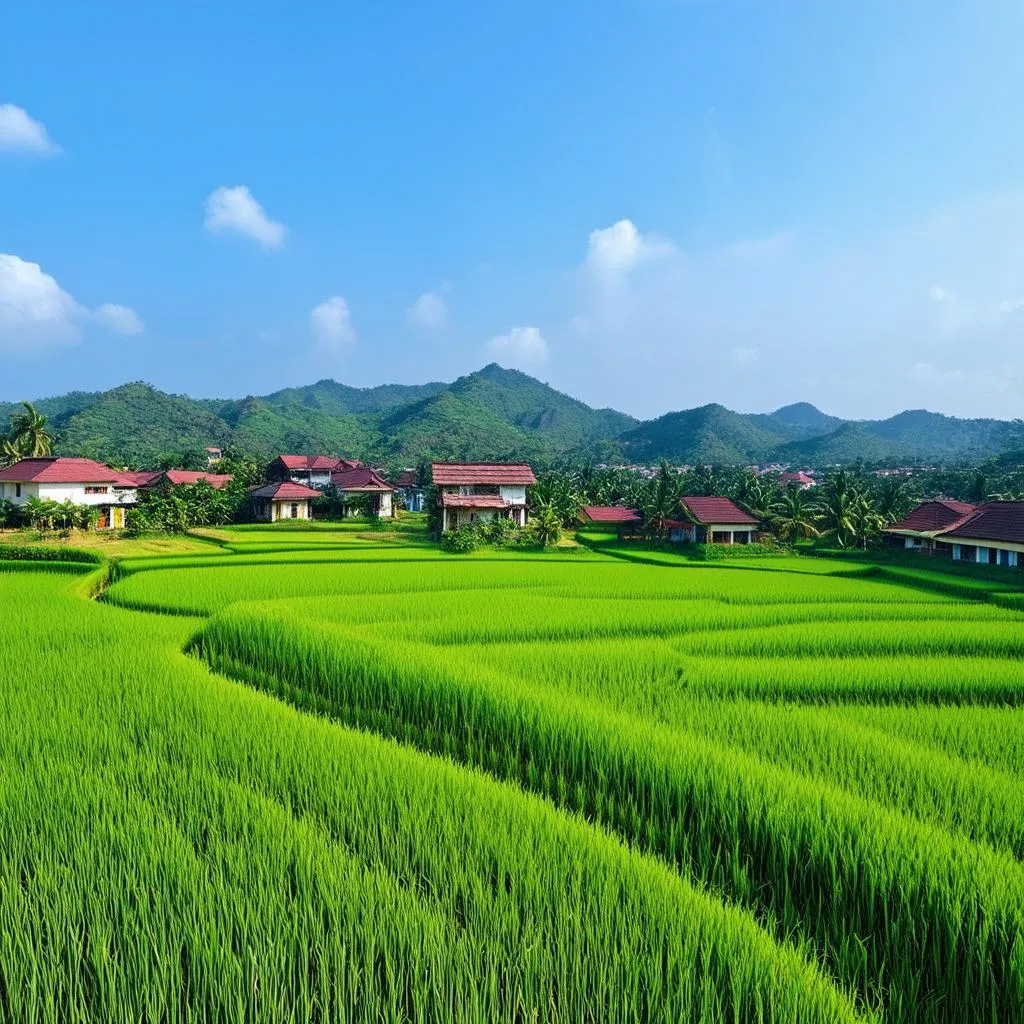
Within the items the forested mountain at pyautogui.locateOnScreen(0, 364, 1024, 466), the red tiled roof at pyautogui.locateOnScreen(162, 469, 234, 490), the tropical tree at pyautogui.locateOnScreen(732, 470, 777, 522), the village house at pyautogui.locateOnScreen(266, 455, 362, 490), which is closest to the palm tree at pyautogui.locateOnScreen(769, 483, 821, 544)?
the tropical tree at pyautogui.locateOnScreen(732, 470, 777, 522)

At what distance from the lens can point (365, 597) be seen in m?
14.1

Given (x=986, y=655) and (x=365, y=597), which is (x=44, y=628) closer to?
(x=365, y=597)

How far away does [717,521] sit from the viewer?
3016 centimetres

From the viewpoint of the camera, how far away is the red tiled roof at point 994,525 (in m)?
21.0

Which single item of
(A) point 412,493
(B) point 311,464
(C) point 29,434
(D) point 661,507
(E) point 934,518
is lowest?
(E) point 934,518

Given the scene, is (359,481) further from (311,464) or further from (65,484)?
(65,484)

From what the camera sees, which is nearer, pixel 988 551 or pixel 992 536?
pixel 992 536

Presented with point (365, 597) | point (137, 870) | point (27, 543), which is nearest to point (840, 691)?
point (137, 870)

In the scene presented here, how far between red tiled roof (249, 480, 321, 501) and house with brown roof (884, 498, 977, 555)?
2891cm

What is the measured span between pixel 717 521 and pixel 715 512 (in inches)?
32.1

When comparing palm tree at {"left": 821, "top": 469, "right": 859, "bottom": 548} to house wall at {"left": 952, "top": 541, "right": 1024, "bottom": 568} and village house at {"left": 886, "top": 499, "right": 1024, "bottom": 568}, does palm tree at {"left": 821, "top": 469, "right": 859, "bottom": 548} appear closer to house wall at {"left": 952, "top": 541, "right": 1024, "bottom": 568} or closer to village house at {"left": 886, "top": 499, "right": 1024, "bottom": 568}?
village house at {"left": 886, "top": 499, "right": 1024, "bottom": 568}

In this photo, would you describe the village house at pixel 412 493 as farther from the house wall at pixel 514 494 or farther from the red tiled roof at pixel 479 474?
the house wall at pixel 514 494

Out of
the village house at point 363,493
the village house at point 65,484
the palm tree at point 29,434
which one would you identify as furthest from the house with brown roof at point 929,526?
the palm tree at point 29,434

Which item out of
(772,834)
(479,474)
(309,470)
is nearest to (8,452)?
(309,470)
